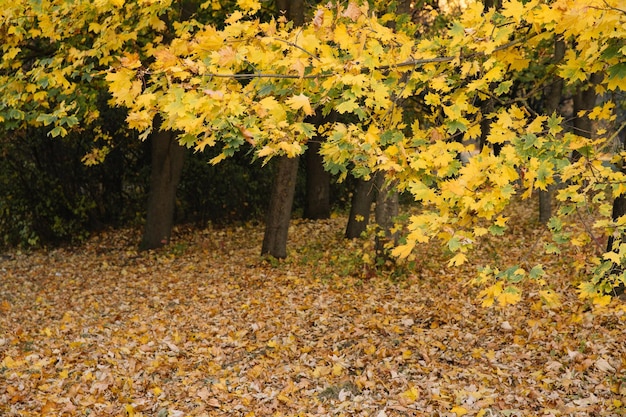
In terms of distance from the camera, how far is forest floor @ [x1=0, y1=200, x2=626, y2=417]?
554 centimetres

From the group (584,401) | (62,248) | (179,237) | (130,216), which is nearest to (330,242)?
(179,237)

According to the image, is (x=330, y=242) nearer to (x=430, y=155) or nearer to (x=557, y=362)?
(x=557, y=362)

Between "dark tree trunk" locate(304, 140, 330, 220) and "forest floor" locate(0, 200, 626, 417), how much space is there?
3.79 m

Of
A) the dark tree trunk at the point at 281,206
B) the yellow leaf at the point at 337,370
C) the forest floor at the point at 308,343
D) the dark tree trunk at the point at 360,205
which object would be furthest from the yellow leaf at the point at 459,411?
the dark tree trunk at the point at 360,205

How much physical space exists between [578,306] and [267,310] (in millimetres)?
3990

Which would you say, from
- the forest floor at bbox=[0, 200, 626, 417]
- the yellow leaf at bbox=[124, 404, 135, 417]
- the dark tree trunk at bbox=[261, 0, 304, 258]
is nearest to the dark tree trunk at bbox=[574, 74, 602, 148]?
the forest floor at bbox=[0, 200, 626, 417]

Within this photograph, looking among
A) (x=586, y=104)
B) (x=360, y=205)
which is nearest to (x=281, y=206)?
(x=360, y=205)

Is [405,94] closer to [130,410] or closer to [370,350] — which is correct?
[370,350]

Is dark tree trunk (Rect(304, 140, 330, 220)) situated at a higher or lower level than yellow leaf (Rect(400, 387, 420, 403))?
higher

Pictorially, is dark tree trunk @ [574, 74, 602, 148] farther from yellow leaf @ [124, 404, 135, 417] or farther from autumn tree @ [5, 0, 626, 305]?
yellow leaf @ [124, 404, 135, 417]

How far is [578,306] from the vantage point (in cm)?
706

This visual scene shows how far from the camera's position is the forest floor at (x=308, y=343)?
554cm

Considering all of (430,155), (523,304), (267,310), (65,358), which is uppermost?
(430,155)

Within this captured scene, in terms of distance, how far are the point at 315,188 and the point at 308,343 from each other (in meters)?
8.01
